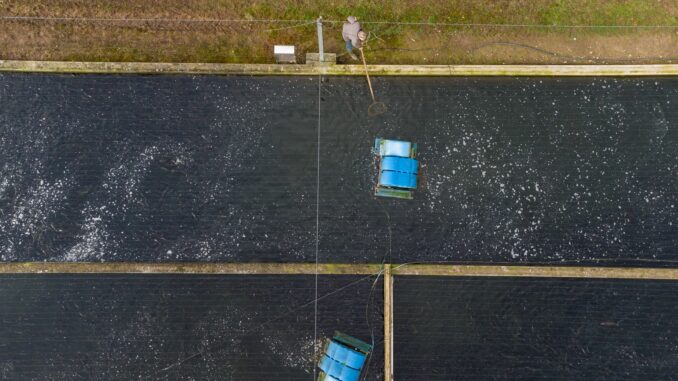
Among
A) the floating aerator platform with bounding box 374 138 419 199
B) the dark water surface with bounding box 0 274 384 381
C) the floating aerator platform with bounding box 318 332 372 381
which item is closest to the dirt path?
the floating aerator platform with bounding box 374 138 419 199

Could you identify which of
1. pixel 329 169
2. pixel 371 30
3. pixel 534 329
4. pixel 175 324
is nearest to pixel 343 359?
pixel 175 324

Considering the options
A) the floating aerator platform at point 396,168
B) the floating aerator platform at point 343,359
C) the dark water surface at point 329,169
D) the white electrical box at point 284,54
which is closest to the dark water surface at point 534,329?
the dark water surface at point 329,169

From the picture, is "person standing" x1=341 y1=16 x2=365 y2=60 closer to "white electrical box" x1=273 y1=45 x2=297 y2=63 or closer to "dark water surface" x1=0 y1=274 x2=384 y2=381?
"white electrical box" x1=273 y1=45 x2=297 y2=63

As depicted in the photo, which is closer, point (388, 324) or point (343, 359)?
point (343, 359)

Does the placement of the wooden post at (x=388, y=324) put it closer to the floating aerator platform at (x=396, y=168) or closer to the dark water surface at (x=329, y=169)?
the dark water surface at (x=329, y=169)

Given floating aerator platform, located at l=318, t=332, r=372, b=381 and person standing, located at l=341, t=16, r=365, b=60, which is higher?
person standing, located at l=341, t=16, r=365, b=60

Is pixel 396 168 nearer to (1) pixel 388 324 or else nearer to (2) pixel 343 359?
(1) pixel 388 324

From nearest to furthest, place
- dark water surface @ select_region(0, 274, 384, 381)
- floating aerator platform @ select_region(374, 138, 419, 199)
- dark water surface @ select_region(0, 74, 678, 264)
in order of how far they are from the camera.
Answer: dark water surface @ select_region(0, 274, 384, 381) → floating aerator platform @ select_region(374, 138, 419, 199) → dark water surface @ select_region(0, 74, 678, 264)
